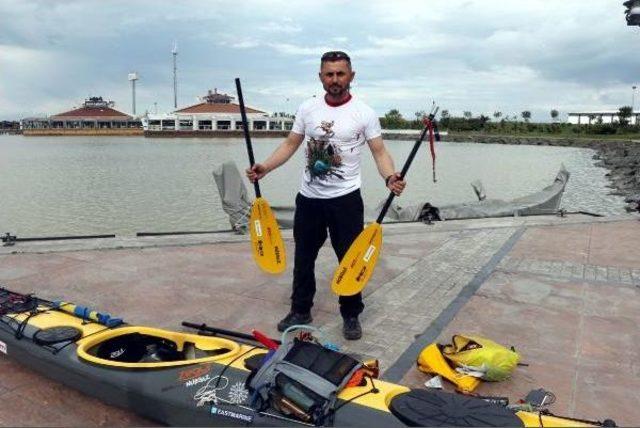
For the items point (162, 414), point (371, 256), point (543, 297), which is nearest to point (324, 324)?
point (371, 256)

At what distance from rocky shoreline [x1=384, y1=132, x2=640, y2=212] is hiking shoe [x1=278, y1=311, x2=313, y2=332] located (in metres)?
9.37

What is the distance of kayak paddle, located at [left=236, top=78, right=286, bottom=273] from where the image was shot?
191 inches

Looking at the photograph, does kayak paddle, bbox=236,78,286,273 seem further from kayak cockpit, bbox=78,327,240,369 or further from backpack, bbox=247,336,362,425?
backpack, bbox=247,336,362,425

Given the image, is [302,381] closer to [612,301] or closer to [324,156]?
[324,156]

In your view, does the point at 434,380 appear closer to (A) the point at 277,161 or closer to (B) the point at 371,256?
(B) the point at 371,256

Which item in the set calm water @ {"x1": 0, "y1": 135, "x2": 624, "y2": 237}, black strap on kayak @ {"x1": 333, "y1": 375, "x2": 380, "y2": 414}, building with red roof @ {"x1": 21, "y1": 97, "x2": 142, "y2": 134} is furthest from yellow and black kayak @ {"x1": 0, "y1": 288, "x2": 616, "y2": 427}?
building with red roof @ {"x1": 21, "y1": 97, "x2": 142, "y2": 134}

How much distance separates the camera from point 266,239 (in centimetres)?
492

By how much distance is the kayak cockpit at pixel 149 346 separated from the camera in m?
3.61

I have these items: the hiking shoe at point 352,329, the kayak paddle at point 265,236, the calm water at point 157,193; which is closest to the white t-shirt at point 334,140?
the kayak paddle at point 265,236

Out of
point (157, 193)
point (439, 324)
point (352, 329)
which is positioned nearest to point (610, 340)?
point (439, 324)

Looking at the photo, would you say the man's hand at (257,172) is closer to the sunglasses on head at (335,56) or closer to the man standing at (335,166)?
the man standing at (335,166)

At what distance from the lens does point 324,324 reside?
487 cm

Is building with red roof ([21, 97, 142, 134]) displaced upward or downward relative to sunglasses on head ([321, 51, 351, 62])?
upward

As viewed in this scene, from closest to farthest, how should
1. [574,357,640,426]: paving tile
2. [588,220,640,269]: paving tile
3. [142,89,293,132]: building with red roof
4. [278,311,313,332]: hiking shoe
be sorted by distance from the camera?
[574,357,640,426]: paving tile < [278,311,313,332]: hiking shoe < [588,220,640,269]: paving tile < [142,89,293,132]: building with red roof
